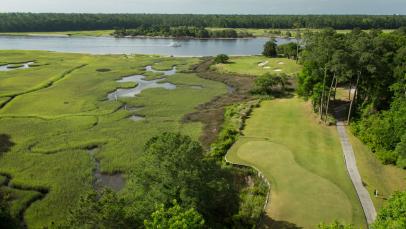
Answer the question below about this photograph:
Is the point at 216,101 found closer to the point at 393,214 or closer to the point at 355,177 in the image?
the point at 355,177

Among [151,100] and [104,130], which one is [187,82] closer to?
[151,100]

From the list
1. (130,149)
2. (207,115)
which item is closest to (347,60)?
(207,115)

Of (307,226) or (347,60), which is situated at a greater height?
(347,60)

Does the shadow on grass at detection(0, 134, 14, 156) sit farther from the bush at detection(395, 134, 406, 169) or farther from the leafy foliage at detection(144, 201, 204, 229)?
the bush at detection(395, 134, 406, 169)

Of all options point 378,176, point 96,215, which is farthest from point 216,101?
A: point 96,215

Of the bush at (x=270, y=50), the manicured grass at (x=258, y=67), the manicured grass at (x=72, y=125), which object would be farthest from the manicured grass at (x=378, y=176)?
the bush at (x=270, y=50)

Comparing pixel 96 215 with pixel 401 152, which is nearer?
pixel 96 215
